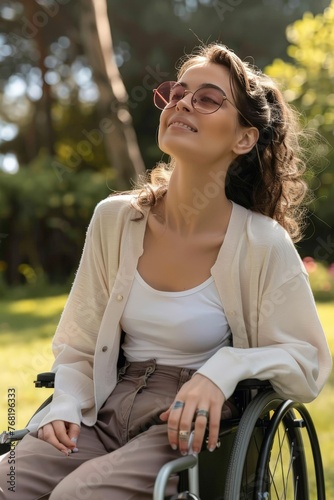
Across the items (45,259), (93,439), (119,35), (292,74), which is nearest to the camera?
(93,439)

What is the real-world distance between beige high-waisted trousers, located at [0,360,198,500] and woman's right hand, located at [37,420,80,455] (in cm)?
2

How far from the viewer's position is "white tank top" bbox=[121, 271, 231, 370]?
2256mm

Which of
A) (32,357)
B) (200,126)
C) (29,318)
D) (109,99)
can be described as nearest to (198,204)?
(200,126)

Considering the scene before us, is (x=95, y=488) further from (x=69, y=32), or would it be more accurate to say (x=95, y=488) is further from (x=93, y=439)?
(x=69, y=32)

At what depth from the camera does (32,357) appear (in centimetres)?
648

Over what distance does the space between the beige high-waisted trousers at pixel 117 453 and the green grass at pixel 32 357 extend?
158 cm

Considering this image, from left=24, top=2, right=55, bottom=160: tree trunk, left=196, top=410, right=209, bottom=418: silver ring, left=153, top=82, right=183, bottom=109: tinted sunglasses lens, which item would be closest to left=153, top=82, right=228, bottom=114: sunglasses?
left=153, top=82, right=183, bottom=109: tinted sunglasses lens

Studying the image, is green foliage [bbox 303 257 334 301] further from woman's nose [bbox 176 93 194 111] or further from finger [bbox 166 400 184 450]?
finger [bbox 166 400 184 450]

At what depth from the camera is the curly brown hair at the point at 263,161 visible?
95.8 inches

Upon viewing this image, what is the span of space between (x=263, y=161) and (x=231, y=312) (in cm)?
52

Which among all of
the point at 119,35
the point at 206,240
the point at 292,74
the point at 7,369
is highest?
the point at 119,35

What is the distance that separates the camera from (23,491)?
205 cm

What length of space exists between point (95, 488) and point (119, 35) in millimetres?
12810

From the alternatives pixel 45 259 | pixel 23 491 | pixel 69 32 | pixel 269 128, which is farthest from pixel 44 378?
pixel 69 32
